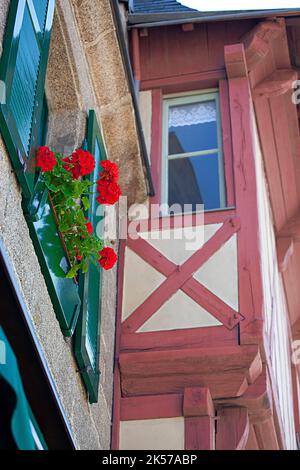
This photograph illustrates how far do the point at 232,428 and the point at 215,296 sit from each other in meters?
0.86

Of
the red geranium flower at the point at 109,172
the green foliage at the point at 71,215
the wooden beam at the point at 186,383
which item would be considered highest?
the red geranium flower at the point at 109,172

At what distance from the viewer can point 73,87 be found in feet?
19.8

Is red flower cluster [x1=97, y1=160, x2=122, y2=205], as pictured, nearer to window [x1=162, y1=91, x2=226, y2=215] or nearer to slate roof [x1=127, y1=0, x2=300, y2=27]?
window [x1=162, y1=91, x2=226, y2=215]

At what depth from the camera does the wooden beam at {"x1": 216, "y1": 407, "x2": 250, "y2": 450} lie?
611 centimetres

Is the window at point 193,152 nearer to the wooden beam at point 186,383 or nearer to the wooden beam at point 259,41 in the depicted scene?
the wooden beam at point 259,41

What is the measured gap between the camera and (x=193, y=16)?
790cm

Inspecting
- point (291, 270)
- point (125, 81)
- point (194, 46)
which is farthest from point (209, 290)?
point (291, 270)

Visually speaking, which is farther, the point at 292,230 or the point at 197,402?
the point at 292,230

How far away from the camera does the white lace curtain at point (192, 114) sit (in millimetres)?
7781

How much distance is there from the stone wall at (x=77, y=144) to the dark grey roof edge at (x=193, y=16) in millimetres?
1418

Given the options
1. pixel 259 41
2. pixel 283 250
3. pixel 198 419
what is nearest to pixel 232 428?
pixel 198 419

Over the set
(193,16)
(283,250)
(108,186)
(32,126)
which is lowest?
(32,126)

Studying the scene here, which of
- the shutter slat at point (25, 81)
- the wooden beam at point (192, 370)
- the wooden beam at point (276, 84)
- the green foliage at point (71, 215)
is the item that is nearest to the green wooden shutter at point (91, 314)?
the green foliage at point (71, 215)

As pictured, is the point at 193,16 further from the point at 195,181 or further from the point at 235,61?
the point at 195,181
